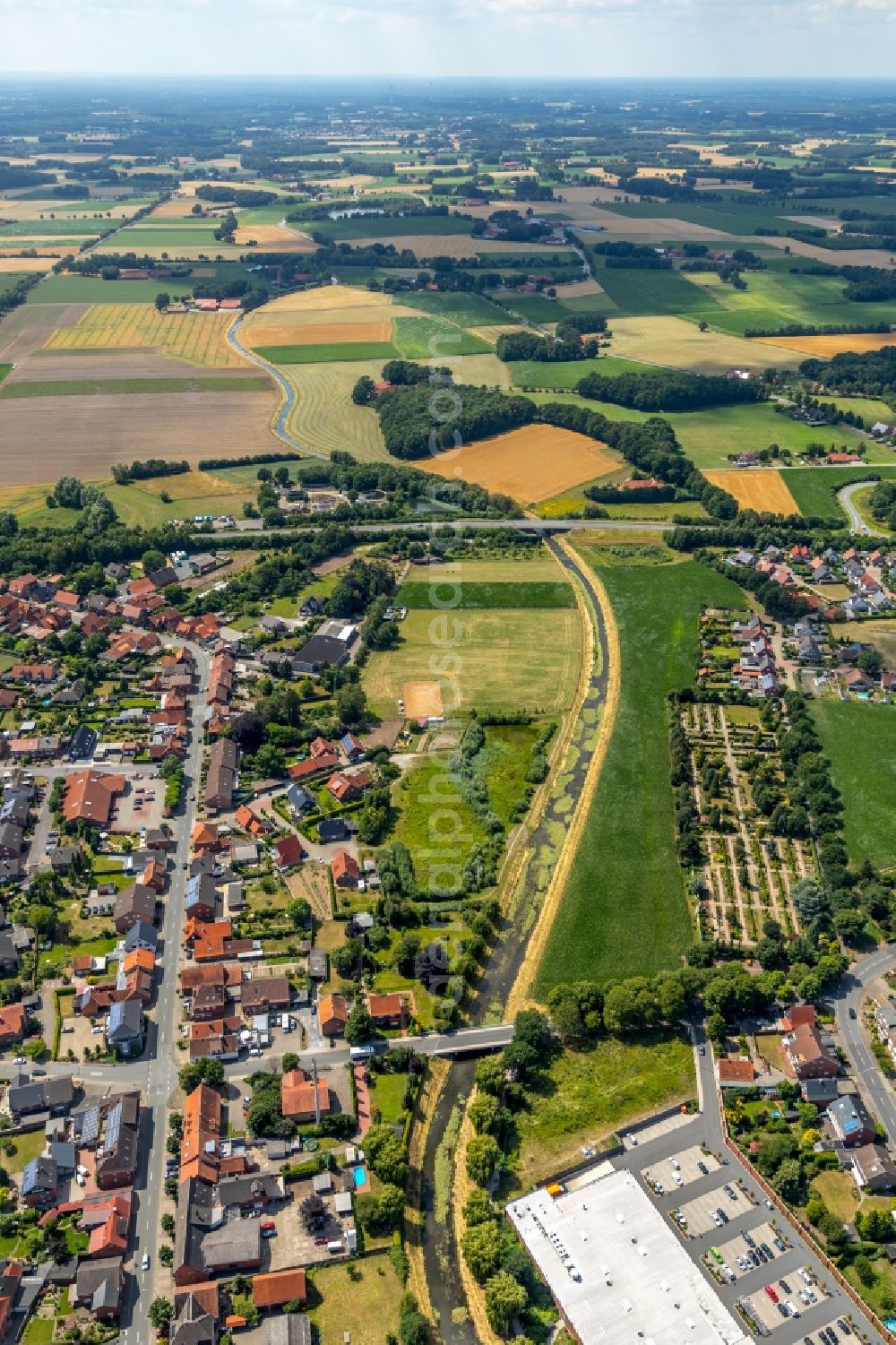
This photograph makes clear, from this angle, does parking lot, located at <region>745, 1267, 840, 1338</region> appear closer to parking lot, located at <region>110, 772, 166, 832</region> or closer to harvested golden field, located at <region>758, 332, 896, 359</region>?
parking lot, located at <region>110, 772, 166, 832</region>

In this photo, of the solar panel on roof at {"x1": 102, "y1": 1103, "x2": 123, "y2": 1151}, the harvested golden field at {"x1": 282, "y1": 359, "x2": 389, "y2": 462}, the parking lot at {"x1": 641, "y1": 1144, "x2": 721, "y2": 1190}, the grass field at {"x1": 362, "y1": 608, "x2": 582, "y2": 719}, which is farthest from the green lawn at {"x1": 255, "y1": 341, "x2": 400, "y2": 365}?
the parking lot at {"x1": 641, "y1": 1144, "x2": 721, "y2": 1190}

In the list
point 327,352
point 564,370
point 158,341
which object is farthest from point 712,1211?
point 158,341

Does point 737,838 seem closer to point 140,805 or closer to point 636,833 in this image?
point 636,833

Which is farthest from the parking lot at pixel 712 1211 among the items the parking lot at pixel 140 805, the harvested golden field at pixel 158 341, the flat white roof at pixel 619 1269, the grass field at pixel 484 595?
the harvested golden field at pixel 158 341

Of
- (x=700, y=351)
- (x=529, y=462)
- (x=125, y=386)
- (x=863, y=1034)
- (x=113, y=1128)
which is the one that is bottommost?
(x=863, y=1034)

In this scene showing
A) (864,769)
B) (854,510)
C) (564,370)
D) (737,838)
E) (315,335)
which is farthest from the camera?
(315,335)

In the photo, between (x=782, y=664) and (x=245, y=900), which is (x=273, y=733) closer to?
(x=245, y=900)
